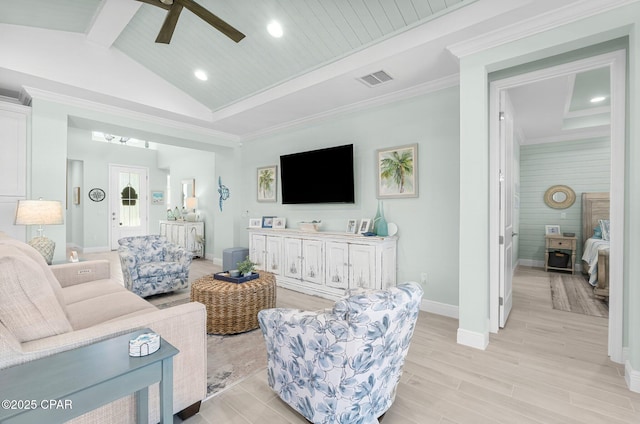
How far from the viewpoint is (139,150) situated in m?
8.77

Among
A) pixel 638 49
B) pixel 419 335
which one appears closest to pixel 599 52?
pixel 638 49

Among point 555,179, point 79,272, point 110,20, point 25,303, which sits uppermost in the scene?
point 110,20

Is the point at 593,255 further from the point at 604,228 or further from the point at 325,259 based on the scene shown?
the point at 325,259

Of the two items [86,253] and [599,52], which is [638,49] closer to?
[599,52]

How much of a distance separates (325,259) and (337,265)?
0.22 metres

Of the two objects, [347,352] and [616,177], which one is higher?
[616,177]

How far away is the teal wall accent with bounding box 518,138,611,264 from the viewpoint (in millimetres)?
5559

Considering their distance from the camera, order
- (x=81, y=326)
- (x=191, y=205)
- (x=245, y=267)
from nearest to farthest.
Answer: (x=81, y=326)
(x=245, y=267)
(x=191, y=205)

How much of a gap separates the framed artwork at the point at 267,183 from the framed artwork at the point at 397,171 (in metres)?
2.11

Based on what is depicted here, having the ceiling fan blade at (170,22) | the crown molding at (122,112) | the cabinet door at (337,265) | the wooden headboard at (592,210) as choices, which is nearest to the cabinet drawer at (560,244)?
the wooden headboard at (592,210)

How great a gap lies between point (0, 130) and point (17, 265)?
3519 mm

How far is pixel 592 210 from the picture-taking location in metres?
5.48

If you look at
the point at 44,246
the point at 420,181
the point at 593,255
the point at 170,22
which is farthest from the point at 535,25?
the point at 44,246

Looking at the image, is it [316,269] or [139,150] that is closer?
[316,269]
